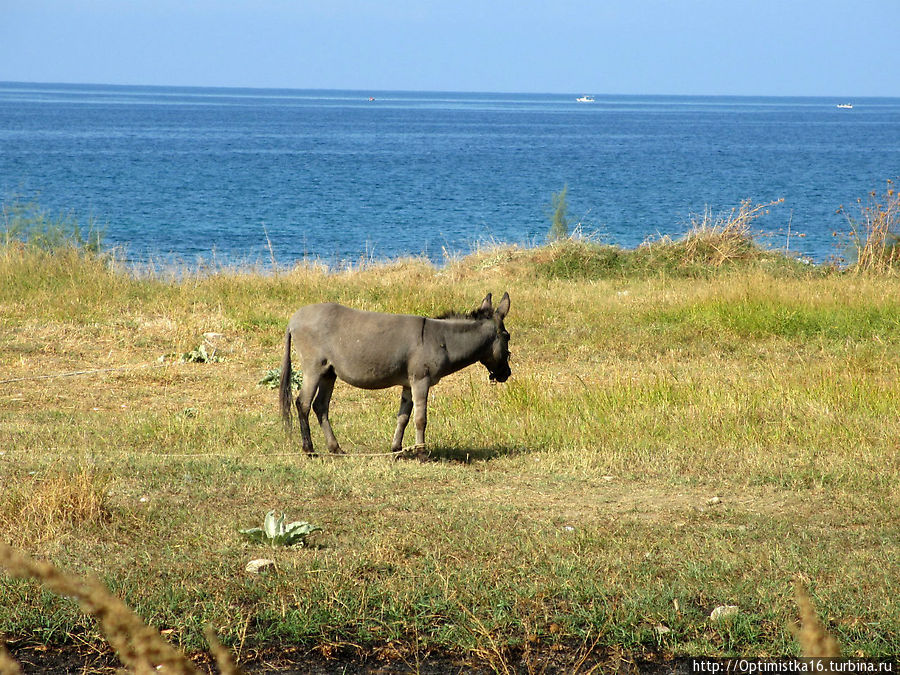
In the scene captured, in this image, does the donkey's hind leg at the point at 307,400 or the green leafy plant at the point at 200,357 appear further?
the green leafy plant at the point at 200,357

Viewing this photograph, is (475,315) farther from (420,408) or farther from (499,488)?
(499,488)

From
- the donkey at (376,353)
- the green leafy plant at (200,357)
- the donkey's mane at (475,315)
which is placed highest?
the donkey's mane at (475,315)

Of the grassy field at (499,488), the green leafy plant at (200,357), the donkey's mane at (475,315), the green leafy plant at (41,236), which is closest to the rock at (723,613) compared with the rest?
the grassy field at (499,488)

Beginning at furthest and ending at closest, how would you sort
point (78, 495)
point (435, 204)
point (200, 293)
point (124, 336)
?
point (435, 204), point (200, 293), point (124, 336), point (78, 495)

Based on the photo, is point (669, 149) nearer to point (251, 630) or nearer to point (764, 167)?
point (764, 167)

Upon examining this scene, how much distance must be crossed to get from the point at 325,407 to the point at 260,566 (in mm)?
2837

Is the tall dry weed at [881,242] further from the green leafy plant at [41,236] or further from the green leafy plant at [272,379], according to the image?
the green leafy plant at [41,236]

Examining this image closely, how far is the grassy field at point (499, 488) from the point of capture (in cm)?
475

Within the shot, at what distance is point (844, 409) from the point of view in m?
9.12

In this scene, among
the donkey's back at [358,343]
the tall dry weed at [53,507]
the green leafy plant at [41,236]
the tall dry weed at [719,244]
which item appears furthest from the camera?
the tall dry weed at [719,244]

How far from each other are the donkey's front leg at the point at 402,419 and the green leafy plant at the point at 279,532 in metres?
2.30

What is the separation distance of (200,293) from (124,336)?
2.67 metres

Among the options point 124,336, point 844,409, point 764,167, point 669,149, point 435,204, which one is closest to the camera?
point 844,409

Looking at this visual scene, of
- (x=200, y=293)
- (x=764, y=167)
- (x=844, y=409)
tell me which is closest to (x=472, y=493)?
(x=844, y=409)
